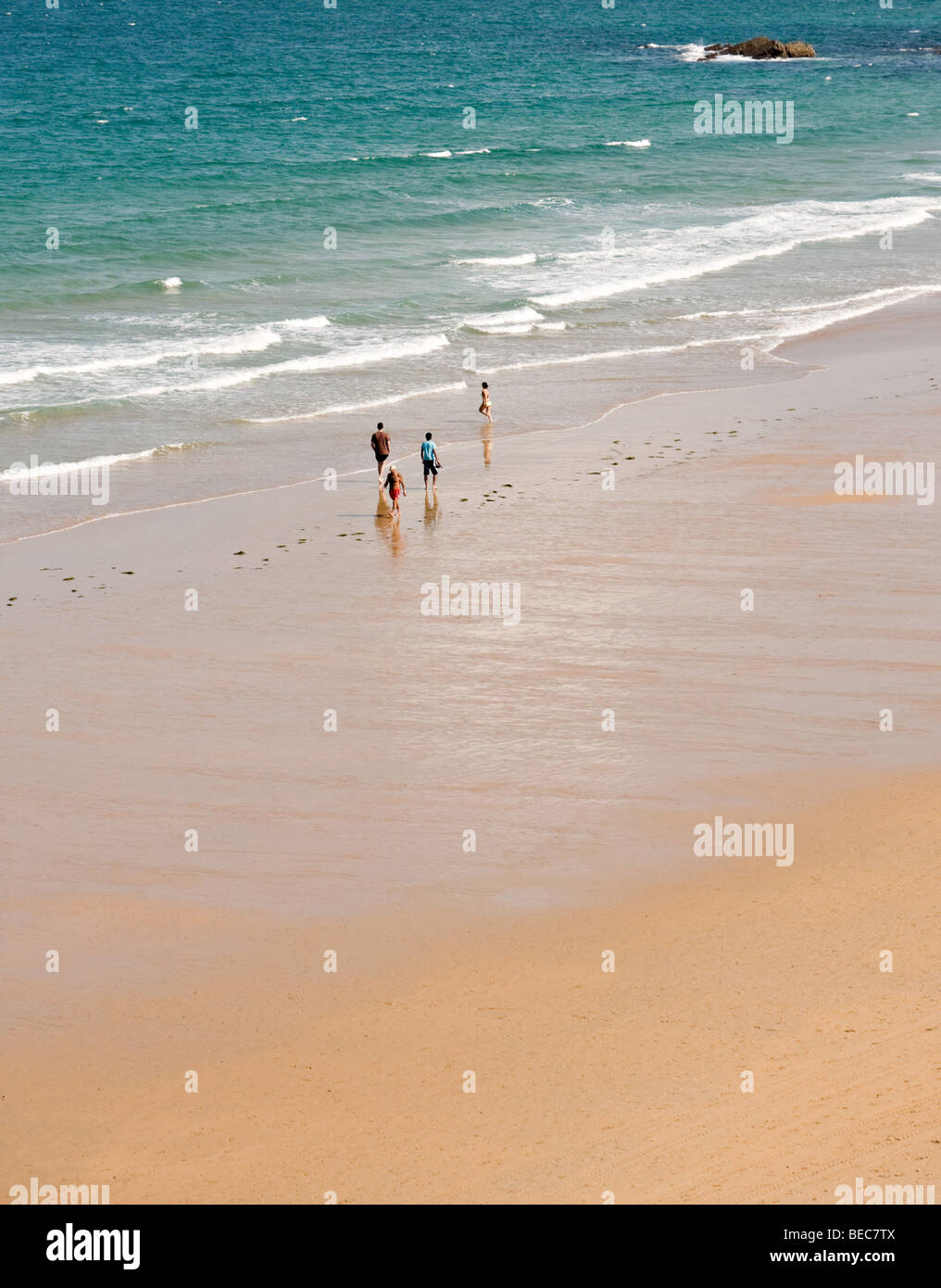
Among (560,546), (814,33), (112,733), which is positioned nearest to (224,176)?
(560,546)

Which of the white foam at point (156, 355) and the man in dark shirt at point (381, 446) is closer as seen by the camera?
the man in dark shirt at point (381, 446)

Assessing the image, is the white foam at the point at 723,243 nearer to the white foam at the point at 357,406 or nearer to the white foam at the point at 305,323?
the white foam at the point at 305,323

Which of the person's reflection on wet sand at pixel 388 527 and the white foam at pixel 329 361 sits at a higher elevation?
the white foam at pixel 329 361

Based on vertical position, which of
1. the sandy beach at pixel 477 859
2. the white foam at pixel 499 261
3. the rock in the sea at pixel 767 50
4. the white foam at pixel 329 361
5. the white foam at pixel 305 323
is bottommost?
the sandy beach at pixel 477 859

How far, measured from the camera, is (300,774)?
1351 centimetres

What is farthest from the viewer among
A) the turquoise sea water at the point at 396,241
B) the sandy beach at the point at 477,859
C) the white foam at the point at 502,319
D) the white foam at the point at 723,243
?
the white foam at the point at 723,243

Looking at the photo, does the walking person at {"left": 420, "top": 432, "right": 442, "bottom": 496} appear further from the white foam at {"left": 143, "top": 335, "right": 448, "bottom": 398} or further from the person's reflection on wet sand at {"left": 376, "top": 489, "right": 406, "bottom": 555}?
the white foam at {"left": 143, "top": 335, "right": 448, "bottom": 398}

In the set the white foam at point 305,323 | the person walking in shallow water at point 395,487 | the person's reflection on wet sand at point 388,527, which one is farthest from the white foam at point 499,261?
the person walking in shallow water at point 395,487

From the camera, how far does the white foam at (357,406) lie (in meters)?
27.4

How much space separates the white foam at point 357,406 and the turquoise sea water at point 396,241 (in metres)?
0.12

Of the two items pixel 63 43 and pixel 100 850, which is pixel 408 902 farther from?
pixel 63 43

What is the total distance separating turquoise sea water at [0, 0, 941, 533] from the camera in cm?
2817

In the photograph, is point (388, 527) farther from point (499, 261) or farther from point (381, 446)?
point (499, 261)

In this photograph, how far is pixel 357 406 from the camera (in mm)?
28328
